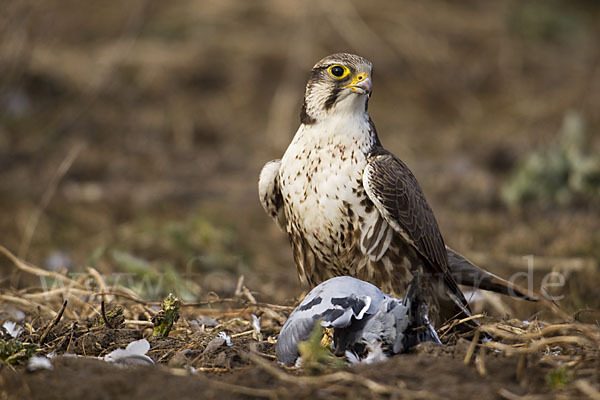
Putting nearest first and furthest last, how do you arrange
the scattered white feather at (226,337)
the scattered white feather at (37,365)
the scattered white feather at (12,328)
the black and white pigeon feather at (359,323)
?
the scattered white feather at (37,365), the black and white pigeon feather at (359,323), the scattered white feather at (226,337), the scattered white feather at (12,328)

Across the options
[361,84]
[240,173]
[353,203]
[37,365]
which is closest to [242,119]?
[240,173]

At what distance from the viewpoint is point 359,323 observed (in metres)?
2.97

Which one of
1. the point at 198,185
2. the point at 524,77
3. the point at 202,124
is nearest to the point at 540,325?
the point at 198,185

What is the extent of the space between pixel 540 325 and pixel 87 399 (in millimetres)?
2014

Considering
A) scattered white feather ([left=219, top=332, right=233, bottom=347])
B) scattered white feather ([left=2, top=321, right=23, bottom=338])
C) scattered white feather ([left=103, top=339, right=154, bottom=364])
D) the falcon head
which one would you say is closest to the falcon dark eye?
the falcon head

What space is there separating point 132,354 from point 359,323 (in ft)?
2.86

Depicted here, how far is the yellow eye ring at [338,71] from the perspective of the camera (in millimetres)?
3672

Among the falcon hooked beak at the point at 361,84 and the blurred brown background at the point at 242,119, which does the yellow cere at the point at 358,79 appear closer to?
the falcon hooked beak at the point at 361,84

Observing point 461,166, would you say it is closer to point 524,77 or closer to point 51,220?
point 524,77

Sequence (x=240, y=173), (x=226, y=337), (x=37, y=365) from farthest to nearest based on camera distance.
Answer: (x=240, y=173) < (x=226, y=337) < (x=37, y=365)

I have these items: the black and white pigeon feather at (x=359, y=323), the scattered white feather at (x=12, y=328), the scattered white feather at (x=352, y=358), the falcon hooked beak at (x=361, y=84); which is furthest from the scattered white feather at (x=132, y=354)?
the falcon hooked beak at (x=361, y=84)

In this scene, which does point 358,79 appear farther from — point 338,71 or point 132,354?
point 132,354

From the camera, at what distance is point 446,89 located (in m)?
10.5

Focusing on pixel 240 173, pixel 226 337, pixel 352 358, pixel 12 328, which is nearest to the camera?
pixel 352 358
